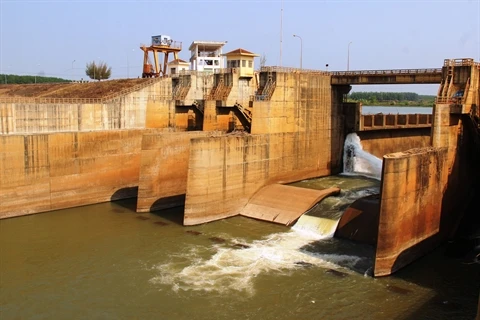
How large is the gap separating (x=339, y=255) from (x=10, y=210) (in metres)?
16.8

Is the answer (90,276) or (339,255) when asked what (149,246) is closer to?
(90,276)

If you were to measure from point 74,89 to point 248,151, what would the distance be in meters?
22.7

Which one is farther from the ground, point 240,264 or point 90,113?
point 90,113

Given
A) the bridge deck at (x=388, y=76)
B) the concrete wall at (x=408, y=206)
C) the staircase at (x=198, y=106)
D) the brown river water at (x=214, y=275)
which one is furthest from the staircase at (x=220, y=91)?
the concrete wall at (x=408, y=206)

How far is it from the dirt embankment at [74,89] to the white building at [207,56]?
20.5 ft

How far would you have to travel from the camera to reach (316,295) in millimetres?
15203

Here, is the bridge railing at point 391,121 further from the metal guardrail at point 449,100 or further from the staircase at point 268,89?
the metal guardrail at point 449,100

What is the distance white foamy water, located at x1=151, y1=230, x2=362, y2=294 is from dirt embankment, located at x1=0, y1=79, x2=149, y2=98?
21733mm

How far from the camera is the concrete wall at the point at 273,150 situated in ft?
77.4

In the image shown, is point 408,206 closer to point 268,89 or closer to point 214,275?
point 214,275

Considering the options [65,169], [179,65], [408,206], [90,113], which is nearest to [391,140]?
[408,206]

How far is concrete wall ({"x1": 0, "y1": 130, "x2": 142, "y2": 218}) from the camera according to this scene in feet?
79.9

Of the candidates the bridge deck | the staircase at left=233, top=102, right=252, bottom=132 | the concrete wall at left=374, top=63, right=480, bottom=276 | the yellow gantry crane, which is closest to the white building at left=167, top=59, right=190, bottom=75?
the yellow gantry crane

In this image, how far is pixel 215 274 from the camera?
55.2 ft
